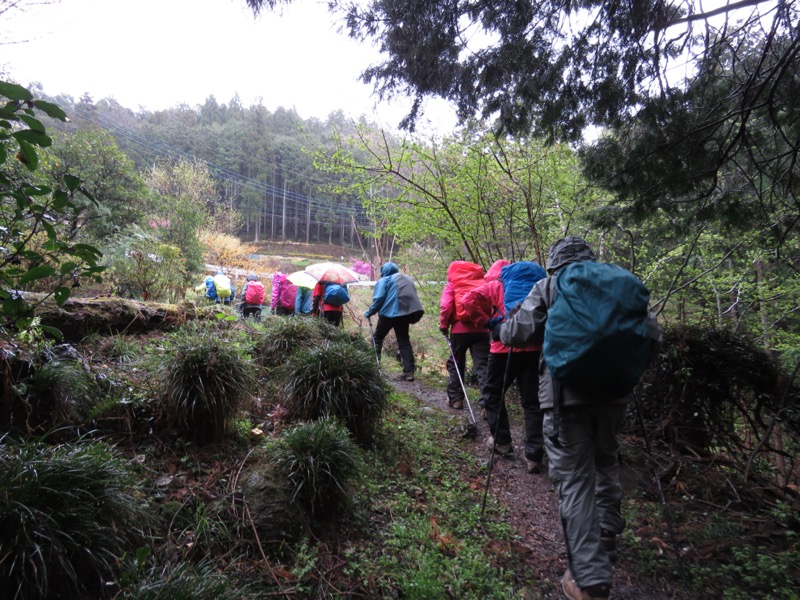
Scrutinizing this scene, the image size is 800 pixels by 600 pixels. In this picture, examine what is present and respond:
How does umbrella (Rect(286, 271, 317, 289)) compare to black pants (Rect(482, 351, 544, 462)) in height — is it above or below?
above

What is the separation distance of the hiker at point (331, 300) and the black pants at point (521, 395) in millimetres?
4365

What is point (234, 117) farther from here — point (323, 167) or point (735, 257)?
point (735, 257)

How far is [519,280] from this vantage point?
3555 mm

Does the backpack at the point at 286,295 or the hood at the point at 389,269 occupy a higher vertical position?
the hood at the point at 389,269

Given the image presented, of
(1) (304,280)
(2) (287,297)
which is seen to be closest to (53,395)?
(1) (304,280)

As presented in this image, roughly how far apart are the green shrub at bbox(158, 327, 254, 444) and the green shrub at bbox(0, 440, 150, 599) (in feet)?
3.04

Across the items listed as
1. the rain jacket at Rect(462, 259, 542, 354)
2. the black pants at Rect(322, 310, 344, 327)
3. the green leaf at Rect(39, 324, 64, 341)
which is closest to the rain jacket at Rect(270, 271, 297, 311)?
the black pants at Rect(322, 310, 344, 327)

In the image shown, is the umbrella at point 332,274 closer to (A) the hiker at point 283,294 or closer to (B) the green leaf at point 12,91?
(A) the hiker at point 283,294

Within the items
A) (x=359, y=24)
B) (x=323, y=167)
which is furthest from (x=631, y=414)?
(x=323, y=167)

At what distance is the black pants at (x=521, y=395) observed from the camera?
3.71 meters

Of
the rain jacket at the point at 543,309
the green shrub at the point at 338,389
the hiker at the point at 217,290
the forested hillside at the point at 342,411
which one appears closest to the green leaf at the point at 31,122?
the forested hillside at the point at 342,411

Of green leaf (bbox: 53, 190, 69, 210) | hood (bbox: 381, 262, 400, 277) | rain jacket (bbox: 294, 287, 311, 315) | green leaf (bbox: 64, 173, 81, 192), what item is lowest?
rain jacket (bbox: 294, 287, 311, 315)

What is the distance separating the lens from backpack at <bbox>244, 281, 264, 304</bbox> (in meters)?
9.52

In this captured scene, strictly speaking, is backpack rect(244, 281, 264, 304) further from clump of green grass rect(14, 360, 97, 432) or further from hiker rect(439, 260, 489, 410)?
clump of green grass rect(14, 360, 97, 432)
